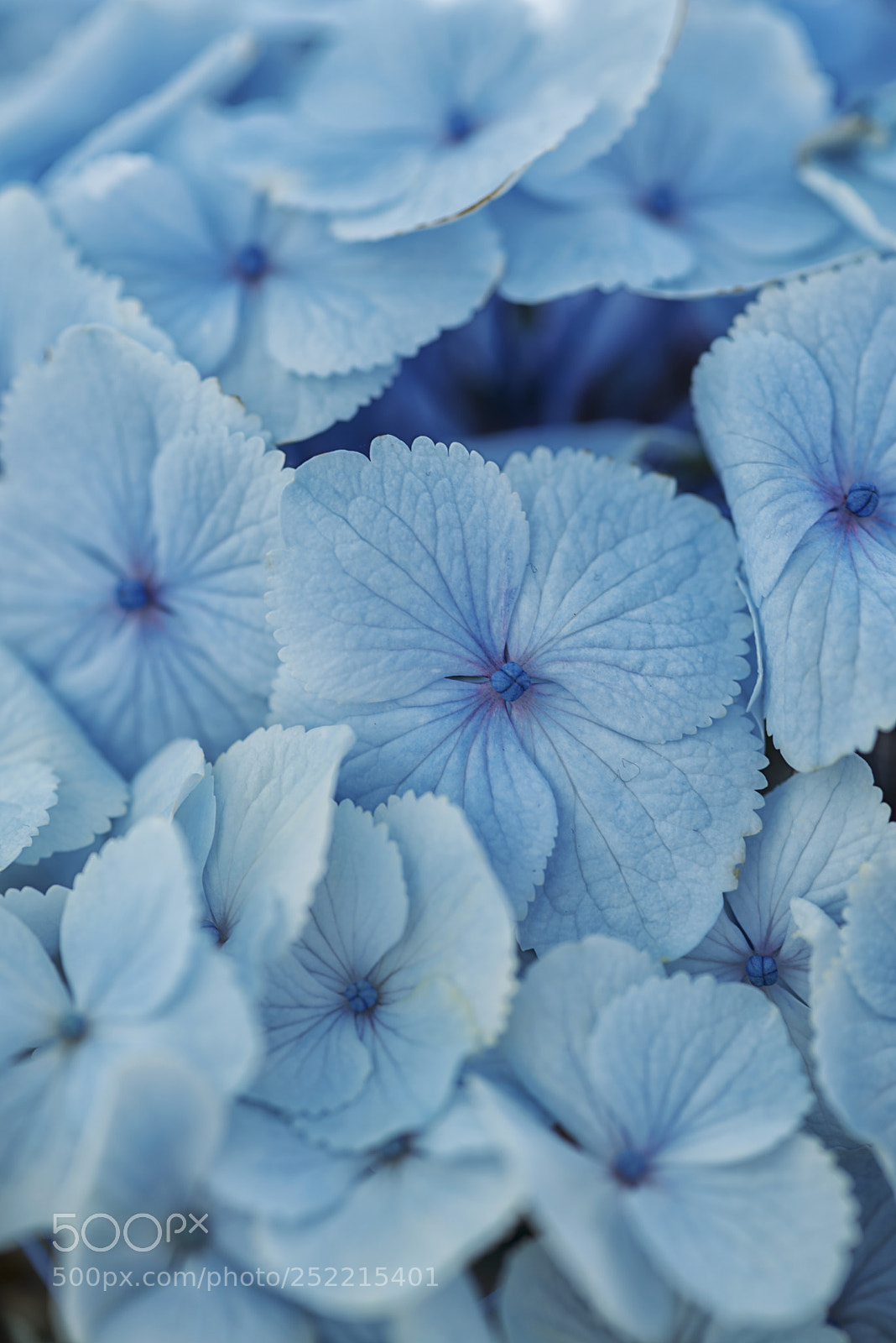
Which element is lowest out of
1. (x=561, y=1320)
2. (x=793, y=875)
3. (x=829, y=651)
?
(x=561, y=1320)

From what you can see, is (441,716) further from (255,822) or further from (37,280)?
(37,280)

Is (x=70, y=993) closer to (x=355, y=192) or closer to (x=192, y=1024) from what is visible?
(x=192, y=1024)

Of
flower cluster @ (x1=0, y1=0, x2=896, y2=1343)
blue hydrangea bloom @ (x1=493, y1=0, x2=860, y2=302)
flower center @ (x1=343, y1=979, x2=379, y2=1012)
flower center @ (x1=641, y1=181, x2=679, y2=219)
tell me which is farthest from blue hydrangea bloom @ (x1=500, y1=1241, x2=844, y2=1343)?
flower center @ (x1=641, y1=181, x2=679, y2=219)

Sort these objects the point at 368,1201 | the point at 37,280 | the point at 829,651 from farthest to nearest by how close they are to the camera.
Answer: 1. the point at 37,280
2. the point at 829,651
3. the point at 368,1201

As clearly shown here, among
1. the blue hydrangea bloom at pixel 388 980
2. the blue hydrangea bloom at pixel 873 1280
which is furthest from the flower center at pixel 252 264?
the blue hydrangea bloom at pixel 873 1280

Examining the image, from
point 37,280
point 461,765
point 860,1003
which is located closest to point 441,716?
point 461,765

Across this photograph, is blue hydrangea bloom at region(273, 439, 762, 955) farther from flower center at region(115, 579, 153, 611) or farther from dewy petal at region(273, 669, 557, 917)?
flower center at region(115, 579, 153, 611)
